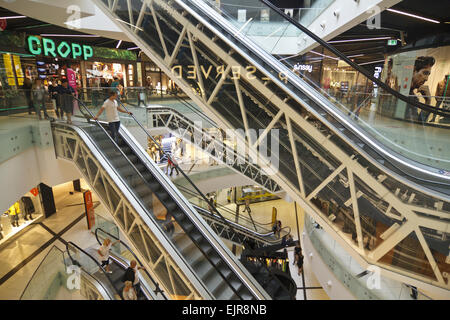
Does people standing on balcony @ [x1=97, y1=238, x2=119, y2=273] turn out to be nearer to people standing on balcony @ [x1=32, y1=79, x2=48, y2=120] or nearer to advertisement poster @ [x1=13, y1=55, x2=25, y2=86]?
people standing on balcony @ [x1=32, y1=79, x2=48, y2=120]

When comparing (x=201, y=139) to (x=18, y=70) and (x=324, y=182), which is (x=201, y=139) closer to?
(x=324, y=182)

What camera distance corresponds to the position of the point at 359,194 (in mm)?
4664

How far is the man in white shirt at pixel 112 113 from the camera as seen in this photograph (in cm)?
707

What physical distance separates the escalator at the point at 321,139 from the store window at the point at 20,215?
42.6 feet

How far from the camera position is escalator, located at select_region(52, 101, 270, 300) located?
589cm

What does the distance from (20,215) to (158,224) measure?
13147 mm

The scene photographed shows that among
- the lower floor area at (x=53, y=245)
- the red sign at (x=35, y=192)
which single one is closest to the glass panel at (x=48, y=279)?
the lower floor area at (x=53, y=245)

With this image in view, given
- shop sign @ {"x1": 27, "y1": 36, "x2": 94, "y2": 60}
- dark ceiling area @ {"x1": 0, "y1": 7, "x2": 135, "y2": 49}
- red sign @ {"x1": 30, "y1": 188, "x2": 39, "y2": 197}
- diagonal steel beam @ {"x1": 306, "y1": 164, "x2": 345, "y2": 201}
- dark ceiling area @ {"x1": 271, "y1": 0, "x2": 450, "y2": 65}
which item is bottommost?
→ red sign @ {"x1": 30, "y1": 188, "x2": 39, "y2": 197}

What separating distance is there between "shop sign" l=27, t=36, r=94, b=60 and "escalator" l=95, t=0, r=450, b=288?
1100 centimetres

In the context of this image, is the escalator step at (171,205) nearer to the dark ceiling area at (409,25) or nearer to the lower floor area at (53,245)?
the lower floor area at (53,245)

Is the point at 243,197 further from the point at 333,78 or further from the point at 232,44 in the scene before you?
the point at 232,44

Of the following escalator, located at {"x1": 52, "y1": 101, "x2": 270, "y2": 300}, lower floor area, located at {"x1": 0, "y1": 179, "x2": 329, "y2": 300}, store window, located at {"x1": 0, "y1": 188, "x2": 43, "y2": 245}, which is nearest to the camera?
escalator, located at {"x1": 52, "y1": 101, "x2": 270, "y2": 300}

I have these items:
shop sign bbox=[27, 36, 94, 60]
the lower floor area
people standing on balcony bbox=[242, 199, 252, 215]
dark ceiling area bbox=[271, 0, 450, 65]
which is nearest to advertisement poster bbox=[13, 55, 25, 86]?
shop sign bbox=[27, 36, 94, 60]

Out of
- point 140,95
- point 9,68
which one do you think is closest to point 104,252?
point 140,95
